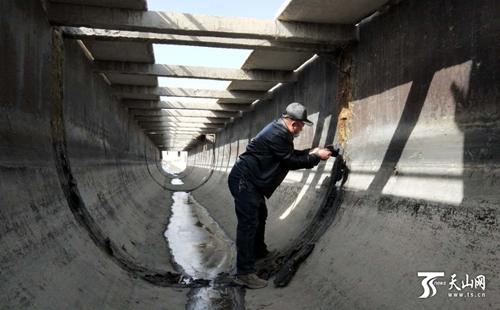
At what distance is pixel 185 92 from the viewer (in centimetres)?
1284

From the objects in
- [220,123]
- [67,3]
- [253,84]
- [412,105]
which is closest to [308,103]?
[253,84]

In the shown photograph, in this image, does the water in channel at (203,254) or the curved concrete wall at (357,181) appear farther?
the water in channel at (203,254)

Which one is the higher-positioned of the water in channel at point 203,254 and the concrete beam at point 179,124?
the concrete beam at point 179,124

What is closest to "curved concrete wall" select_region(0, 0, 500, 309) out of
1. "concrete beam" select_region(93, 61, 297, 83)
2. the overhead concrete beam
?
"concrete beam" select_region(93, 61, 297, 83)

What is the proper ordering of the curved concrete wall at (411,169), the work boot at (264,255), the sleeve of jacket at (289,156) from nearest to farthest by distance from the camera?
the curved concrete wall at (411,169), the sleeve of jacket at (289,156), the work boot at (264,255)

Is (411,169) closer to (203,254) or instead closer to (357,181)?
(357,181)

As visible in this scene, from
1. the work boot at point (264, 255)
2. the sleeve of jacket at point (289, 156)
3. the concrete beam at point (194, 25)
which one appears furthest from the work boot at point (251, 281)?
the concrete beam at point (194, 25)

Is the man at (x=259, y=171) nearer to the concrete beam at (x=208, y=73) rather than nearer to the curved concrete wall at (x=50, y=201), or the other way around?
the curved concrete wall at (x=50, y=201)

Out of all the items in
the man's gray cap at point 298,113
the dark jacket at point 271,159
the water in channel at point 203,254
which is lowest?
the water in channel at point 203,254

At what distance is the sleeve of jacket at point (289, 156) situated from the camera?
17.9ft

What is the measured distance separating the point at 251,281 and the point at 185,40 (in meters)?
3.69

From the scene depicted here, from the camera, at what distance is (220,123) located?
21391mm

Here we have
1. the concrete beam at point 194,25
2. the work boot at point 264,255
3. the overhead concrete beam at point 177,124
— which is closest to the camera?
the concrete beam at point 194,25

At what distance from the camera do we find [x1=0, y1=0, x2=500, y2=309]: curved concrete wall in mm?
3662
